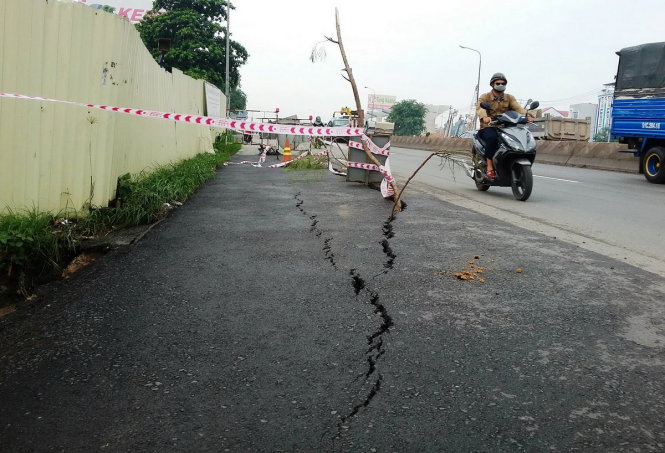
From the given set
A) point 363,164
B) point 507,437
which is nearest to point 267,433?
point 507,437

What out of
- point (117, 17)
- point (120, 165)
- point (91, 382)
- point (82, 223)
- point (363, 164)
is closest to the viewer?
point (91, 382)

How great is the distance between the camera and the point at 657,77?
538 inches

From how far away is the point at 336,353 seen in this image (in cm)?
291

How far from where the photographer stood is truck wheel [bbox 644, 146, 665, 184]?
13.4 metres

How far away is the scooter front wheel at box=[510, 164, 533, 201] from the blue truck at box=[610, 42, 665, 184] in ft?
19.6

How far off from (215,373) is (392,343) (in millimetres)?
926

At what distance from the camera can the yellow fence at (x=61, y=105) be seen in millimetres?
4836

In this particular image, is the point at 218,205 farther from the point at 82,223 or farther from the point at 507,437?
the point at 507,437

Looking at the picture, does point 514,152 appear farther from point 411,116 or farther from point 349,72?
point 411,116

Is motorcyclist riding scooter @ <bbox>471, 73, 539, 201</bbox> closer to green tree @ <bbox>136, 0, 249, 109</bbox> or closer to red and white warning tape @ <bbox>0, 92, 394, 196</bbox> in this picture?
red and white warning tape @ <bbox>0, 92, 394, 196</bbox>

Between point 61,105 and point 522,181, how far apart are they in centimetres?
677

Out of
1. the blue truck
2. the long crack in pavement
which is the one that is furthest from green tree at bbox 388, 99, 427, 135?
the long crack in pavement

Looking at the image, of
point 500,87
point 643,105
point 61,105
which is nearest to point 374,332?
point 61,105

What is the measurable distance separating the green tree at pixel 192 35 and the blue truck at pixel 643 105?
3276 centimetres
